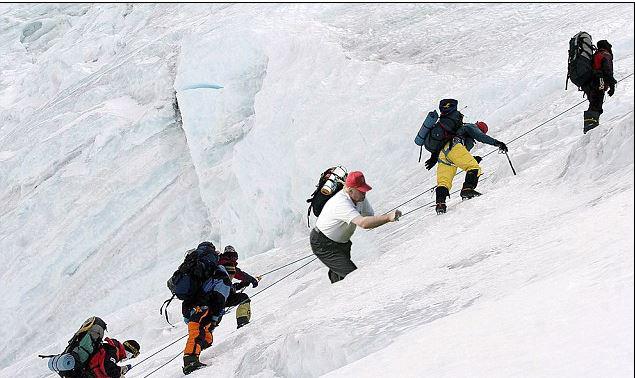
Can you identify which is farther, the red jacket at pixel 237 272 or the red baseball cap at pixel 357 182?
the red jacket at pixel 237 272

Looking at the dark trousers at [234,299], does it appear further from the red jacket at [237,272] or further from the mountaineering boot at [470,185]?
the mountaineering boot at [470,185]

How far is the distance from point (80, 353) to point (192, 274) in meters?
1.24

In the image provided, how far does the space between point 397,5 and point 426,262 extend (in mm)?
11758

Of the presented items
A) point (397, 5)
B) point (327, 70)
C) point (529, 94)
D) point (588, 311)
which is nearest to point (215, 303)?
point (588, 311)

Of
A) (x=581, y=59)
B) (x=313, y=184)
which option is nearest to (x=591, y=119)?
(x=581, y=59)

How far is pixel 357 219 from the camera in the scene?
5887 millimetres

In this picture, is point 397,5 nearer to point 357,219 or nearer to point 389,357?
point 357,219

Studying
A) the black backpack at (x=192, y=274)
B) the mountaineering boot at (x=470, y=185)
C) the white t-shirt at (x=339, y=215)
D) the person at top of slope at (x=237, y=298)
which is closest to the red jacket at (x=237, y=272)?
the person at top of slope at (x=237, y=298)

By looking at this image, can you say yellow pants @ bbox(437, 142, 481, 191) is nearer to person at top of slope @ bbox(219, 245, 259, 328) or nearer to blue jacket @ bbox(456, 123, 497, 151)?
blue jacket @ bbox(456, 123, 497, 151)

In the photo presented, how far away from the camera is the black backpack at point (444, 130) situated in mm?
7297

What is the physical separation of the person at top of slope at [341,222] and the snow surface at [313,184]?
0.23m

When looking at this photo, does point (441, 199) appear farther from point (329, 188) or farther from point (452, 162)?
point (329, 188)

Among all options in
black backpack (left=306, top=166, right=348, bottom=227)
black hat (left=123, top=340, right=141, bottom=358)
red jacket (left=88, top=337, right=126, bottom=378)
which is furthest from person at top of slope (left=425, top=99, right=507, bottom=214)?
red jacket (left=88, top=337, right=126, bottom=378)

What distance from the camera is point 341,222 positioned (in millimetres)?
6309
